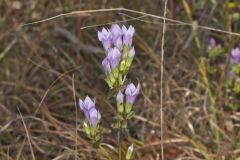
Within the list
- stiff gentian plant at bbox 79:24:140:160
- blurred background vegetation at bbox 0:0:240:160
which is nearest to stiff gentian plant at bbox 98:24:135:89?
stiff gentian plant at bbox 79:24:140:160

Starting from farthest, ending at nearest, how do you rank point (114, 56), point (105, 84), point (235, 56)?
point (105, 84), point (235, 56), point (114, 56)

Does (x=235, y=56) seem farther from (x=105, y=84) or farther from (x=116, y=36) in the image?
(x=116, y=36)

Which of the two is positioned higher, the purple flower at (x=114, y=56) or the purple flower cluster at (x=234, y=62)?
the purple flower at (x=114, y=56)

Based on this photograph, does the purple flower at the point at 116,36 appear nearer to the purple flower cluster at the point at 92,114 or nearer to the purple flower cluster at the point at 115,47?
the purple flower cluster at the point at 115,47

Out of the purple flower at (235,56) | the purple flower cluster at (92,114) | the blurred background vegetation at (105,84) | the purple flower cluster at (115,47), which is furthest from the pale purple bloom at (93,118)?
the purple flower at (235,56)

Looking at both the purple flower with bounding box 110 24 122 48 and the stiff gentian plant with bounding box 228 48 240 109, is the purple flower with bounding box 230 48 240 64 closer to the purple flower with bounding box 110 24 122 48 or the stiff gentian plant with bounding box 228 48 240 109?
the stiff gentian plant with bounding box 228 48 240 109

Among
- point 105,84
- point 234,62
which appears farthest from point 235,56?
point 105,84
